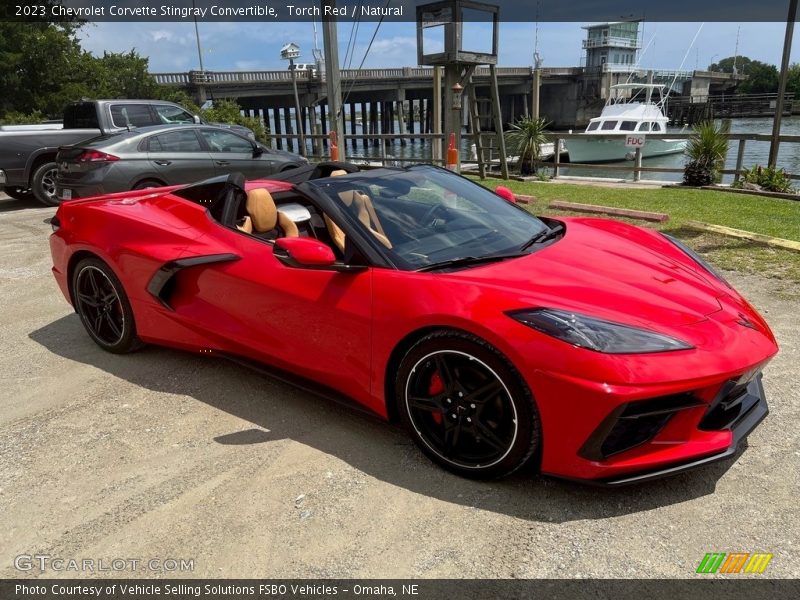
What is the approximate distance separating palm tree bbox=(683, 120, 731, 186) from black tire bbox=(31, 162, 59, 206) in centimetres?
1233

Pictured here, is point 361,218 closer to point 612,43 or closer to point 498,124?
point 498,124

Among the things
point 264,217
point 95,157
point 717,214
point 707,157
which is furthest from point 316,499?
point 707,157

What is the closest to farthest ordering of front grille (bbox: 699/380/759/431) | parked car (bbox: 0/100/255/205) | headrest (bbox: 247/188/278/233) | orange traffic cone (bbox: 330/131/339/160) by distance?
front grille (bbox: 699/380/759/431) → headrest (bbox: 247/188/278/233) → parked car (bbox: 0/100/255/205) → orange traffic cone (bbox: 330/131/339/160)

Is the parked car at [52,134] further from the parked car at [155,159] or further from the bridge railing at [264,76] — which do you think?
the bridge railing at [264,76]

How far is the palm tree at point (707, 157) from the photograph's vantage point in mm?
12430

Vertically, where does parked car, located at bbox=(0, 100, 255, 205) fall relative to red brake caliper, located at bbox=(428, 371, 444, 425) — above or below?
above

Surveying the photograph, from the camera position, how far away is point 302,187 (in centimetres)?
336

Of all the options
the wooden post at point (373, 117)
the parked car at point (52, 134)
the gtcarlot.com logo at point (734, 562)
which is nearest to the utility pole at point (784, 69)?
the parked car at point (52, 134)

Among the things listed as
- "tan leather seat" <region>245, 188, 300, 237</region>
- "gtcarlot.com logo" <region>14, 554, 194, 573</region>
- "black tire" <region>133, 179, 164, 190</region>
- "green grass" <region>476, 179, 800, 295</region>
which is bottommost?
"gtcarlot.com logo" <region>14, 554, 194, 573</region>

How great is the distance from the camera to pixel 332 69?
1134 centimetres

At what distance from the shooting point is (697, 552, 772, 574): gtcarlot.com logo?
214cm

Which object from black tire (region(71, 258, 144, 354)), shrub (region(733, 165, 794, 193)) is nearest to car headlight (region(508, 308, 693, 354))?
black tire (region(71, 258, 144, 354))

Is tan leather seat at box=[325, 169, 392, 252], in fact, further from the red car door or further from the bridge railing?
the bridge railing

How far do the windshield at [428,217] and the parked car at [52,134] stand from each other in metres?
8.03
